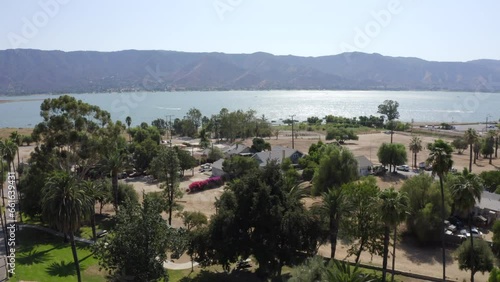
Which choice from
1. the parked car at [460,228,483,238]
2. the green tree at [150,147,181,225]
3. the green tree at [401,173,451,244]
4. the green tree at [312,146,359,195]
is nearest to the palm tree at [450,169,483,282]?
the green tree at [401,173,451,244]

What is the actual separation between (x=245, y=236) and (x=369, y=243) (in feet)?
34.3

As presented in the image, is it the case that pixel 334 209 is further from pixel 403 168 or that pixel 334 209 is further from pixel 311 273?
pixel 403 168

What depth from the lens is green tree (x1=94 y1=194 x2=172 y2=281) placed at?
75.7ft

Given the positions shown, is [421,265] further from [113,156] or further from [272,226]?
[113,156]

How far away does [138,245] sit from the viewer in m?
23.2

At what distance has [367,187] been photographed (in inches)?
1336

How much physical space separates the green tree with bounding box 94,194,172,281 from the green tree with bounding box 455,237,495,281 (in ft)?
69.5

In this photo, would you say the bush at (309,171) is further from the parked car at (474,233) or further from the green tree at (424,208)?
the parked car at (474,233)

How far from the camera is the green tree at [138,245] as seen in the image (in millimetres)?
23078

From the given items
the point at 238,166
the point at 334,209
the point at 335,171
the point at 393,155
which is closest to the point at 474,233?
the point at 335,171

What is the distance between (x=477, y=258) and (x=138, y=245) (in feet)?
76.6

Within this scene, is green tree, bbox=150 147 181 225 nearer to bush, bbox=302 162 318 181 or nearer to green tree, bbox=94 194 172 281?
green tree, bbox=94 194 172 281

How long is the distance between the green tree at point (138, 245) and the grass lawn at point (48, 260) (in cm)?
735

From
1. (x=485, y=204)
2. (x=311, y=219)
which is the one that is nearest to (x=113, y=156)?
(x=311, y=219)
